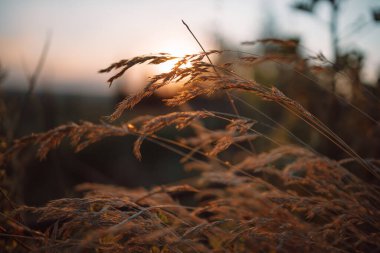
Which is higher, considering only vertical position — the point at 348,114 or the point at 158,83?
the point at 158,83

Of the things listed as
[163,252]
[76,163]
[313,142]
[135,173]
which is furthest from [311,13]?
[135,173]

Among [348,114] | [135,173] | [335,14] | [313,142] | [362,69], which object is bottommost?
[135,173]

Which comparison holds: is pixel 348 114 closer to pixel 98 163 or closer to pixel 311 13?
pixel 311 13

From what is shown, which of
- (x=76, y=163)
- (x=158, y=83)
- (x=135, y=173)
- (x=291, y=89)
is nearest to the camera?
(x=158, y=83)

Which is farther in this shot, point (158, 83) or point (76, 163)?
point (76, 163)

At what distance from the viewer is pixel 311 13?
302 centimetres

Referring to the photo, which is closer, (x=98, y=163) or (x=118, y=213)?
(x=118, y=213)

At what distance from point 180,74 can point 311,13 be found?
2122 mm

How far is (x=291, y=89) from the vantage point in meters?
3.77

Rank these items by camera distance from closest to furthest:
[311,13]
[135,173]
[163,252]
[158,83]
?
[158,83] → [163,252] → [311,13] → [135,173]

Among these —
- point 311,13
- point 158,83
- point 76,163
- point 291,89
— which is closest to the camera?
point 158,83

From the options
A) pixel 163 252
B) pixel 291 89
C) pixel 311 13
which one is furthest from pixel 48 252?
pixel 291 89

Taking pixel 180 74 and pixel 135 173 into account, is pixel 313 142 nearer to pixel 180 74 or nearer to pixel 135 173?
pixel 180 74

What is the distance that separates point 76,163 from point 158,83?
13.1 ft
